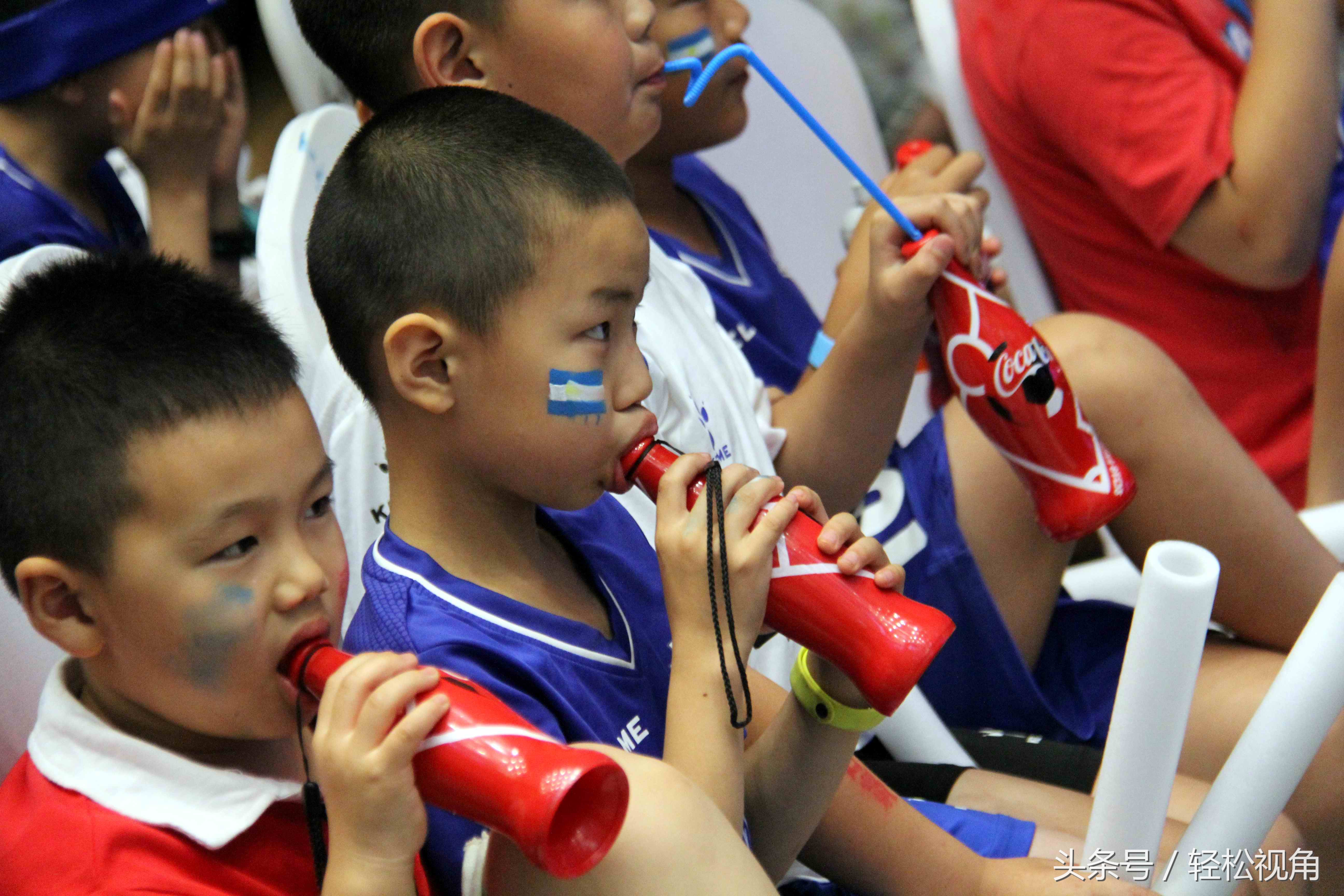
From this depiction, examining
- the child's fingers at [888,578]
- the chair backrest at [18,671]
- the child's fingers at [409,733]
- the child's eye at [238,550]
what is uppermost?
the child's fingers at [409,733]

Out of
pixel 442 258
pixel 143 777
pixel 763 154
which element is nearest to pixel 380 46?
pixel 442 258

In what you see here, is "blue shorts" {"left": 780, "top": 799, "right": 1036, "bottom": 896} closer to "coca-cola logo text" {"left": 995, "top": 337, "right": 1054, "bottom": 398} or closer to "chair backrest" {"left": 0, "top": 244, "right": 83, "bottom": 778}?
"coca-cola logo text" {"left": 995, "top": 337, "right": 1054, "bottom": 398}

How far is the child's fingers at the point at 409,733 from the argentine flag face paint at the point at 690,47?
0.85m

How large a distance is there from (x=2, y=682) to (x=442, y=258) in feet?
1.37

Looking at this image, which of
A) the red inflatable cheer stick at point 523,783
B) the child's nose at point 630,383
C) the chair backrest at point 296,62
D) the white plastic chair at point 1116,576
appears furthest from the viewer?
the chair backrest at point 296,62

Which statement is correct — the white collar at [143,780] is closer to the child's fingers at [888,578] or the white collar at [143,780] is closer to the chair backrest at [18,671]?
the chair backrest at [18,671]

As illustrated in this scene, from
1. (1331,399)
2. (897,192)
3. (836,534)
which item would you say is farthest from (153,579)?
(1331,399)

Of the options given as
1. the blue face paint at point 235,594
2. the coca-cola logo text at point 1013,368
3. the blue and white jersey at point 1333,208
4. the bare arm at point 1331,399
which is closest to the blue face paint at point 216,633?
the blue face paint at point 235,594

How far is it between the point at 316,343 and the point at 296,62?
450mm

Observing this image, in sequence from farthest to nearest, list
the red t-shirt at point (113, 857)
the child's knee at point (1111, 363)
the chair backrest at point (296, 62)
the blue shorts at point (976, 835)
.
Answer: the chair backrest at point (296, 62) → the child's knee at point (1111, 363) → the blue shorts at point (976, 835) → the red t-shirt at point (113, 857)

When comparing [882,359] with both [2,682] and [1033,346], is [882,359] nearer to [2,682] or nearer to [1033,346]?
[1033,346]

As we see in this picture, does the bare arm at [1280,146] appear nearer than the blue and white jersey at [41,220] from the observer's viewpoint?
No

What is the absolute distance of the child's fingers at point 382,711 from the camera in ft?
2.07

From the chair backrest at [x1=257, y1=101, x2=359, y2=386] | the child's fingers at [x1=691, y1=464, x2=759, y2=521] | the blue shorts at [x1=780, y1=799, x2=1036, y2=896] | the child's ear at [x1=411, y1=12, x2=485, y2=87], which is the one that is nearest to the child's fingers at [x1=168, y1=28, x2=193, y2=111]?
the chair backrest at [x1=257, y1=101, x2=359, y2=386]
